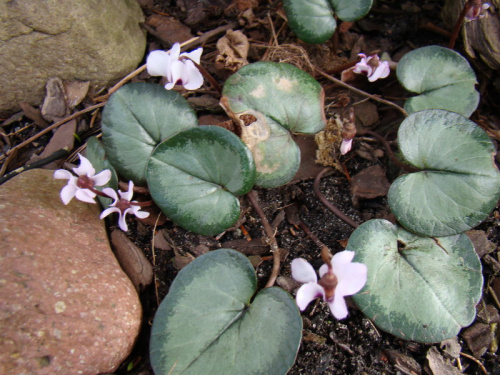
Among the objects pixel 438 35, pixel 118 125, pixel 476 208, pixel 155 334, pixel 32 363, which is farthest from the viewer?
pixel 438 35

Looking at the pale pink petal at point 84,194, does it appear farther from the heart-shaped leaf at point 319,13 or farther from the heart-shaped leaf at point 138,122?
the heart-shaped leaf at point 319,13

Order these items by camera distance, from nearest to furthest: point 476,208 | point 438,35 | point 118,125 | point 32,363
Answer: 1. point 32,363
2. point 476,208
3. point 118,125
4. point 438,35

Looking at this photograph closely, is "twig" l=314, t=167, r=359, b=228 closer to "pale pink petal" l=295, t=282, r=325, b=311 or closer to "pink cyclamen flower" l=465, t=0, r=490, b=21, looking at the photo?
"pale pink petal" l=295, t=282, r=325, b=311

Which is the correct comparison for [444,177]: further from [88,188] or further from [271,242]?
[88,188]

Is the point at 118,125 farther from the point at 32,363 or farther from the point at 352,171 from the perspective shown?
the point at 352,171

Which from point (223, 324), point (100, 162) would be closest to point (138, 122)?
point (100, 162)

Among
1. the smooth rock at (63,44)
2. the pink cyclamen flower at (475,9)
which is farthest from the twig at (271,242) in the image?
the pink cyclamen flower at (475,9)

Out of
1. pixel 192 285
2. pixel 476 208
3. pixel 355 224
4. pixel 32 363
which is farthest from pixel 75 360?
Answer: pixel 476 208

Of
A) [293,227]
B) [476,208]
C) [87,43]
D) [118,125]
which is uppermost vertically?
[87,43]
